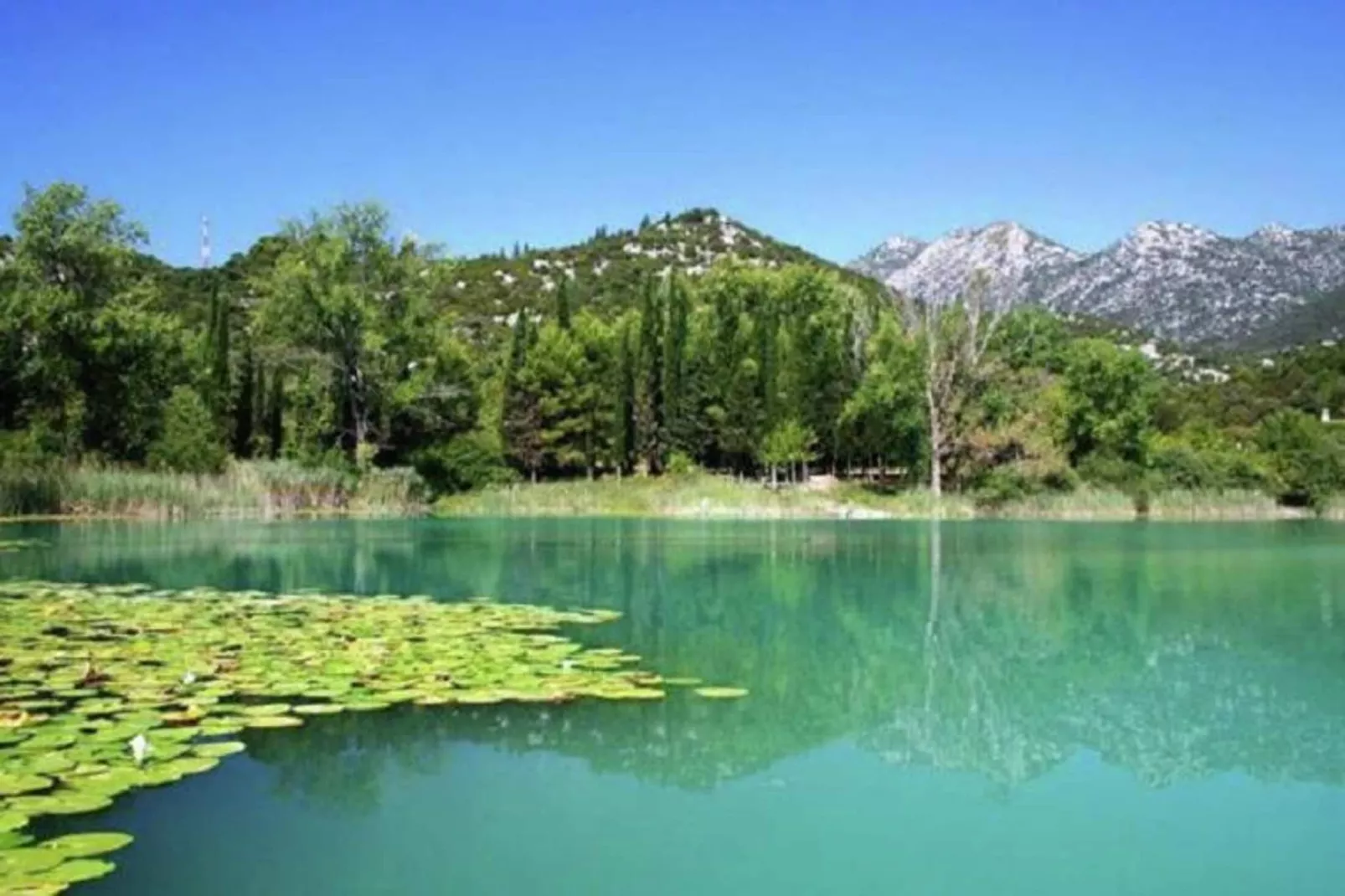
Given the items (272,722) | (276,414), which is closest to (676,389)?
(276,414)

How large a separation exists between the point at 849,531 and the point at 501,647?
20.4 m

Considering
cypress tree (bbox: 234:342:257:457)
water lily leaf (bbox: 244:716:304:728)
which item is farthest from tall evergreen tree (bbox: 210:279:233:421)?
water lily leaf (bbox: 244:716:304:728)

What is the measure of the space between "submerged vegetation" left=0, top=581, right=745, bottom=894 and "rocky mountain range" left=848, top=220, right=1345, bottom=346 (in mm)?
128447

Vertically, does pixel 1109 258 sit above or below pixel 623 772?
above

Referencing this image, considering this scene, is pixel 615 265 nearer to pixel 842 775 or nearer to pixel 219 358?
pixel 219 358

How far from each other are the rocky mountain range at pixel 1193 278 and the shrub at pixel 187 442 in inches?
4378

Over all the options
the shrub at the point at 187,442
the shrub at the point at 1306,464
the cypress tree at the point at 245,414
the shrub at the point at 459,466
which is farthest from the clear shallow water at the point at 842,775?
the cypress tree at the point at 245,414

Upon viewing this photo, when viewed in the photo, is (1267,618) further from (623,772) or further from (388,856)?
(388,856)

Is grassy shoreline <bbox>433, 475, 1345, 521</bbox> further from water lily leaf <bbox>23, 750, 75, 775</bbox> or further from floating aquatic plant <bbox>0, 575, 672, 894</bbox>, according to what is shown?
water lily leaf <bbox>23, 750, 75, 775</bbox>

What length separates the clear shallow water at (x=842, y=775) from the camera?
16.0ft

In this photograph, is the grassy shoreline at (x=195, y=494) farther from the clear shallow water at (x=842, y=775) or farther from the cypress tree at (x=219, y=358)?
the clear shallow water at (x=842, y=775)

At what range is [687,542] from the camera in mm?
24469

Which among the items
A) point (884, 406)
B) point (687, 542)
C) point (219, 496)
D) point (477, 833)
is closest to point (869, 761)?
point (477, 833)

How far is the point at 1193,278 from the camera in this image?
16088 centimetres
